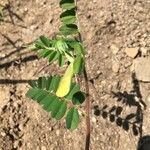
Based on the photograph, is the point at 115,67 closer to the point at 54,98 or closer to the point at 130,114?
the point at 130,114

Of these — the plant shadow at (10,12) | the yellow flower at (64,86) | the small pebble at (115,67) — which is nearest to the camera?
the yellow flower at (64,86)

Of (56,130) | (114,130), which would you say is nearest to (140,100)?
(114,130)

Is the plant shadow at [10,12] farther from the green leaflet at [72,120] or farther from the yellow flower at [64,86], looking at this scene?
the yellow flower at [64,86]

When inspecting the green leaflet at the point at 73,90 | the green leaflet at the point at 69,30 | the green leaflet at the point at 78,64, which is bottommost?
the green leaflet at the point at 73,90

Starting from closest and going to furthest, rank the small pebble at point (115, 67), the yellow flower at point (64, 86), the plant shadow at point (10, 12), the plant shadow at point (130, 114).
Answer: the yellow flower at point (64, 86) < the plant shadow at point (130, 114) < the small pebble at point (115, 67) < the plant shadow at point (10, 12)

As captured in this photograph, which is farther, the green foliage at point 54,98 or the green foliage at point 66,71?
the green foliage at point 54,98

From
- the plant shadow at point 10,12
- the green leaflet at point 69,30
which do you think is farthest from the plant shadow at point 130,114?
the plant shadow at point 10,12

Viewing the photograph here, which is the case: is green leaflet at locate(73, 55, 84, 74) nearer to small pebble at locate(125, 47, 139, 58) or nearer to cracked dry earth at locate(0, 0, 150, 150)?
cracked dry earth at locate(0, 0, 150, 150)
